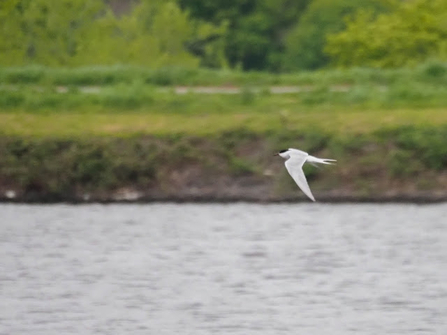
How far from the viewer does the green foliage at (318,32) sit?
161 feet

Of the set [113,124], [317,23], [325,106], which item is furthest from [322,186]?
[317,23]

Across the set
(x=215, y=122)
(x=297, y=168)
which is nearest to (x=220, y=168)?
(x=215, y=122)

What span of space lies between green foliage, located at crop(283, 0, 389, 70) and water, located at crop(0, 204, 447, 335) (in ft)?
81.2

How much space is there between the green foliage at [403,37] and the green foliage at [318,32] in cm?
781

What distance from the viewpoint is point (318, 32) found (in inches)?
1944

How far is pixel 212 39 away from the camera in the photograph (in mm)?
50312

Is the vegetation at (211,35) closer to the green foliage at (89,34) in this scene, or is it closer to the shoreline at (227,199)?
the green foliage at (89,34)

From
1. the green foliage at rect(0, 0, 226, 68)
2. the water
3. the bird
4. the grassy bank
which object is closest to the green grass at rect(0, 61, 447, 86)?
the grassy bank

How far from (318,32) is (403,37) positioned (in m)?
11.3

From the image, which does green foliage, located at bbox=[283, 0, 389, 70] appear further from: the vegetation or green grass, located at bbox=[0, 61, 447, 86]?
green grass, located at bbox=[0, 61, 447, 86]

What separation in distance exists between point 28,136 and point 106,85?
5873 millimetres

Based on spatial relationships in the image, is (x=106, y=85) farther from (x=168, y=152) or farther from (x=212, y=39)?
(x=212, y=39)

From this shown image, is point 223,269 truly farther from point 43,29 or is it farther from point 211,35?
point 211,35

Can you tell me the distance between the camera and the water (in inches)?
637
